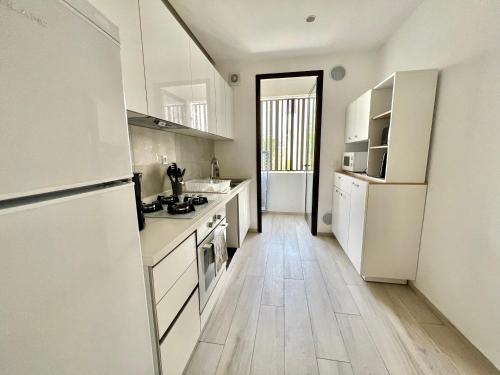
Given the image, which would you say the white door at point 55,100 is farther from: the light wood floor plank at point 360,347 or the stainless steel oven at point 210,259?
the light wood floor plank at point 360,347

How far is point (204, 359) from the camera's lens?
1.28 metres

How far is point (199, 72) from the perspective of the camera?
1.80 m

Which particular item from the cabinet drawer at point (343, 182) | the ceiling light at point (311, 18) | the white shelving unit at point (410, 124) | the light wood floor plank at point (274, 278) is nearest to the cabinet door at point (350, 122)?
the cabinet drawer at point (343, 182)

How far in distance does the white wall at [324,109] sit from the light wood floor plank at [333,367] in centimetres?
203

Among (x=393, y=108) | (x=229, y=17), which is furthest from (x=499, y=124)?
(x=229, y=17)

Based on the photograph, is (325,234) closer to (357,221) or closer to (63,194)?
(357,221)

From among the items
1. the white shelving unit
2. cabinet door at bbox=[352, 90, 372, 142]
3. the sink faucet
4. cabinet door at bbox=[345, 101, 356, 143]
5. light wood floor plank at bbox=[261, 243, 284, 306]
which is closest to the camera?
the white shelving unit

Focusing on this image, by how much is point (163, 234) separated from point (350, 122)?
262cm

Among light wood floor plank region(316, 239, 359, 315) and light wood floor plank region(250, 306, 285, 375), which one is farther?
light wood floor plank region(316, 239, 359, 315)

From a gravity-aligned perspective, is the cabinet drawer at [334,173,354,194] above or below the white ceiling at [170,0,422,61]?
below

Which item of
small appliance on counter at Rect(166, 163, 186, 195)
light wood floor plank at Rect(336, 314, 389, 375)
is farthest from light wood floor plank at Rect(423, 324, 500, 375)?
small appliance on counter at Rect(166, 163, 186, 195)

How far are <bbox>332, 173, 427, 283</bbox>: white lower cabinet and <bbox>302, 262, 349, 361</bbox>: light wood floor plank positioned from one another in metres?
0.47

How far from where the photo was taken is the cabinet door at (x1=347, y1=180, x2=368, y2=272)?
195 centimetres

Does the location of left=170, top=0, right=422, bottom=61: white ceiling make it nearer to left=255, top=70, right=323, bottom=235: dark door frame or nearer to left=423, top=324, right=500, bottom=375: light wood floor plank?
left=255, top=70, right=323, bottom=235: dark door frame
